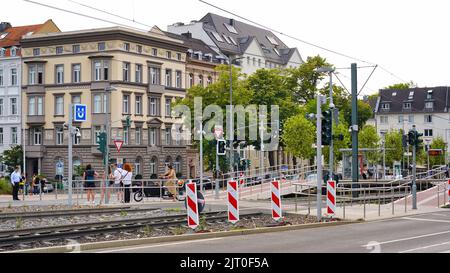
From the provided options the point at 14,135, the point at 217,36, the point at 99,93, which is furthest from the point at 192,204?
the point at 217,36

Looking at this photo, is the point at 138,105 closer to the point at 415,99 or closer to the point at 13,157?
the point at 13,157

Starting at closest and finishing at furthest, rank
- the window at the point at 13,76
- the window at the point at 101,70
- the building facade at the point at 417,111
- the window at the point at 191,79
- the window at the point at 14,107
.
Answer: the window at the point at 101,70, the window at the point at 14,107, the window at the point at 13,76, the window at the point at 191,79, the building facade at the point at 417,111

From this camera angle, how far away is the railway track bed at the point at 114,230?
1631 centimetres

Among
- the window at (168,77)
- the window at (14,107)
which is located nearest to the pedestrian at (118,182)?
the window at (168,77)

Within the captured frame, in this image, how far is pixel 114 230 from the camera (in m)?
18.9

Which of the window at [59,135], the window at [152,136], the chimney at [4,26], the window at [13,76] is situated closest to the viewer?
the window at [59,135]

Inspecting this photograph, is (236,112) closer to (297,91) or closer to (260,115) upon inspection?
(260,115)

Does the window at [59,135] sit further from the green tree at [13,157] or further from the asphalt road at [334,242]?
the asphalt road at [334,242]

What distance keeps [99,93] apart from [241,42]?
112 ft

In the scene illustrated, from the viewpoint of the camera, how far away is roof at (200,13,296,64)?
316 feet

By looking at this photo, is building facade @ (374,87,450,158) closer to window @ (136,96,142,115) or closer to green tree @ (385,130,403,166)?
green tree @ (385,130,403,166)

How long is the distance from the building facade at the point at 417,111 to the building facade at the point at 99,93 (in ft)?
176

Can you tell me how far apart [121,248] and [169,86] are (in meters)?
61.5

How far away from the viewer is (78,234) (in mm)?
17750
